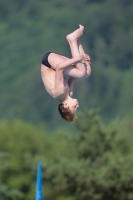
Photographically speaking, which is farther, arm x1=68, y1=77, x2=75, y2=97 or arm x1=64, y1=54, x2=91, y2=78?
arm x1=68, y1=77, x2=75, y2=97

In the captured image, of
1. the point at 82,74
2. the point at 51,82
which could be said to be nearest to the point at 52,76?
the point at 51,82

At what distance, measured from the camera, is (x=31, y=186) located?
31.5m

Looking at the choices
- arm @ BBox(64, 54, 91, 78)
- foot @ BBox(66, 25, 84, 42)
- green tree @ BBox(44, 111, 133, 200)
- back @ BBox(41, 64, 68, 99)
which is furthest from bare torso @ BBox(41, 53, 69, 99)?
green tree @ BBox(44, 111, 133, 200)

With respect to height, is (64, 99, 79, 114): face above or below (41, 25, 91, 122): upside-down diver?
below

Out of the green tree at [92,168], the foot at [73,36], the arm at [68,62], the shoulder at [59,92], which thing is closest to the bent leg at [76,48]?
the foot at [73,36]

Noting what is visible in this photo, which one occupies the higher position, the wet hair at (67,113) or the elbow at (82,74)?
the elbow at (82,74)

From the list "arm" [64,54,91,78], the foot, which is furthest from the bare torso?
the foot

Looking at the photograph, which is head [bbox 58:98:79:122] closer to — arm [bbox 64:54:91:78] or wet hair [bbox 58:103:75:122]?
wet hair [bbox 58:103:75:122]

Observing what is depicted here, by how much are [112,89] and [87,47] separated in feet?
9.42

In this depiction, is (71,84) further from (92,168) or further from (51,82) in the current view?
(92,168)

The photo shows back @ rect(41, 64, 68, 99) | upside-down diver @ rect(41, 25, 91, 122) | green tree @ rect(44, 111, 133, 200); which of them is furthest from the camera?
green tree @ rect(44, 111, 133, 200)

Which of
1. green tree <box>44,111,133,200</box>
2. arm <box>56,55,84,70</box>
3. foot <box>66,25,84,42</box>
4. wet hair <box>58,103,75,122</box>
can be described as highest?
green tree <box>44,111,133,200</box>

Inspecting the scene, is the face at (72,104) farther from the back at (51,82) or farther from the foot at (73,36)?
the foot at (73,36)

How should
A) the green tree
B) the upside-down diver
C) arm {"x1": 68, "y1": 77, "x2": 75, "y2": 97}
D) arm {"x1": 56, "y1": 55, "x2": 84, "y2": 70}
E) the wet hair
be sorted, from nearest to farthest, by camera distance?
arm {"x1": 56, "y1": 55, "x2": 84, "y2": 70}, the upside-down diver, the wet hair, arm {"x1": 68, "y1": 77, "x2": 75, "y2": 97}, the green tree
